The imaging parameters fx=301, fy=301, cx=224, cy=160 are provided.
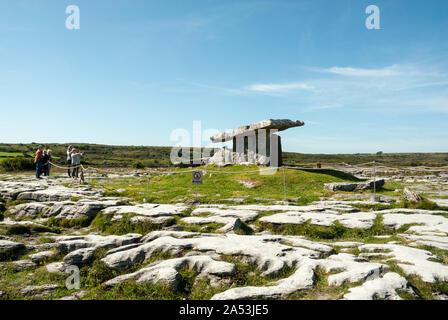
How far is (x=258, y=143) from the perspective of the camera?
80.4 ft

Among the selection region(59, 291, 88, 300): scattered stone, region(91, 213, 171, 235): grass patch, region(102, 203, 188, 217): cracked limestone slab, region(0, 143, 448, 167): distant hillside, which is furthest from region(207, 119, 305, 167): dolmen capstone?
region(0, 143, 448, 167): distant hillside

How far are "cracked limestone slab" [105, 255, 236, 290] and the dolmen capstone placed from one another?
1701 cm

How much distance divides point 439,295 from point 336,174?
60.4 feet

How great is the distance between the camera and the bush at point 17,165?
3378cm

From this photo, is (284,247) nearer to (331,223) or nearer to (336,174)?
(331,223)

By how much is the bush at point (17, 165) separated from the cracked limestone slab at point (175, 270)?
3486 centimetres

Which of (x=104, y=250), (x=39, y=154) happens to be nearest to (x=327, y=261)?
(x=104, y=250)

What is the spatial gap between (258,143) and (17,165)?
2812 centimetres

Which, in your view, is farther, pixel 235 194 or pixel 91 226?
pixel 235 194

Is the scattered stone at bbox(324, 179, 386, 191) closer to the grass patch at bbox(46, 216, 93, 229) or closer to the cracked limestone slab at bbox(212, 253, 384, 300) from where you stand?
the cracked limestone slab at bbox(212, 253, 384, 300)

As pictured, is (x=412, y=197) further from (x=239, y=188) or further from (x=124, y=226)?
(x=124, y=226)

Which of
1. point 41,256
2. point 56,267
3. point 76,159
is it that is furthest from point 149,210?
point 76,159

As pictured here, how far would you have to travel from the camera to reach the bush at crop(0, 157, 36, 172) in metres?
33.8

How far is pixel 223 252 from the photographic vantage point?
712 centimetres
